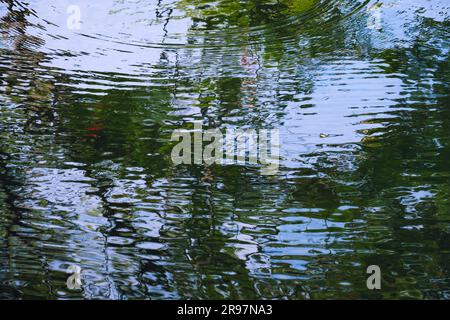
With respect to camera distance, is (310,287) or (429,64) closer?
(310,287)

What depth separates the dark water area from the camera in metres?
2.33

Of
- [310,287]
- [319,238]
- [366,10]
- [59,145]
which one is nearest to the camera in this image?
[310,287]

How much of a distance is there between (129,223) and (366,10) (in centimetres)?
293

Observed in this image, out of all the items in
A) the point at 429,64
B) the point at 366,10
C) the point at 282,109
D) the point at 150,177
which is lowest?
the point at 150,177

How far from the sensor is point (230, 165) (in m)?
3.06

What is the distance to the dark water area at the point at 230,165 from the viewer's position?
233 cm

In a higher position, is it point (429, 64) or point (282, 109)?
point (429, 64)

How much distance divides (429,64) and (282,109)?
107cm

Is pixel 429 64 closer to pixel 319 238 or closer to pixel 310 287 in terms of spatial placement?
pixel 319 238

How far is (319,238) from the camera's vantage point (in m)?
2.52

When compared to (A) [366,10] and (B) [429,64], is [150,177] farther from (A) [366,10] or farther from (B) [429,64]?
(A) [366,10]

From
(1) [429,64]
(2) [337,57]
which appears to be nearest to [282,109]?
(2) [337,57]

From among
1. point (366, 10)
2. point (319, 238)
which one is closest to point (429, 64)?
point (366, 10)
